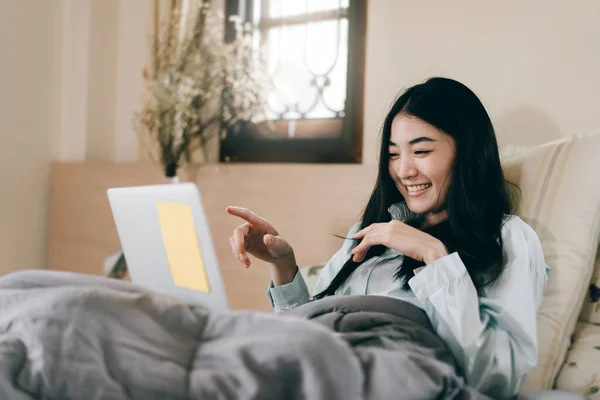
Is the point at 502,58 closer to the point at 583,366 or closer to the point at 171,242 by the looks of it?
the point at 583,366

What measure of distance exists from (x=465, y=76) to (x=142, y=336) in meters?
1.23

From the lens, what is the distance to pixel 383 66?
69.7 inches

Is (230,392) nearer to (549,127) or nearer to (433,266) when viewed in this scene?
(433,266)

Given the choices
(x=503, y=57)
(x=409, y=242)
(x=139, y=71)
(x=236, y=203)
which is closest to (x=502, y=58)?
(x=503, y=57)

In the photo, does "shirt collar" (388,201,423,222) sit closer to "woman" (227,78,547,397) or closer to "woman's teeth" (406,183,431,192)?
"woman" (227,78,547,397)

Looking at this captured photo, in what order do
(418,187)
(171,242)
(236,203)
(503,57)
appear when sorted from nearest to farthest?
(171,242) → (418,187) → (503,57) → (236,203)

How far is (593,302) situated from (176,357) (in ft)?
2.65

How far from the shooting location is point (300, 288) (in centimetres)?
135

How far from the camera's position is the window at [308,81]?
1887 mm

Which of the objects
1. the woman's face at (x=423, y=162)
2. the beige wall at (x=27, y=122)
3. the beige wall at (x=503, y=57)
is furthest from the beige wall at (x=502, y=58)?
the beige wall at (x=27, y=122)

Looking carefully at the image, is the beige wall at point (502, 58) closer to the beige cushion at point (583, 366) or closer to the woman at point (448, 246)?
the woman at point (448, 246)

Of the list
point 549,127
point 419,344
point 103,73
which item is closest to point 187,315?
point 419,344

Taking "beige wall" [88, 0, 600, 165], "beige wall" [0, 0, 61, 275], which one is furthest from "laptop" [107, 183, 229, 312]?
"beige wall" [0, 0, 61, 275]

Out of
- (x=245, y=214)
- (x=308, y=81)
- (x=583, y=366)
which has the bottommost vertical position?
(x=583, y=366)
